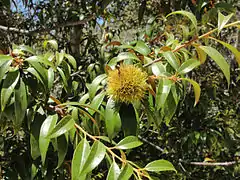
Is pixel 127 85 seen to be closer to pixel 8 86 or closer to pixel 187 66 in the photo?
pixel 187 66

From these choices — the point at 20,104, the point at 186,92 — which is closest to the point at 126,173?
the point at 20,104

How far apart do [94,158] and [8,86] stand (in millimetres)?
241

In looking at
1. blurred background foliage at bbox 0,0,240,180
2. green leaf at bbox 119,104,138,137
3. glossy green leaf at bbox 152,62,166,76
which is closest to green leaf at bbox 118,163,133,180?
green leaf at bbox 119,104,138,137

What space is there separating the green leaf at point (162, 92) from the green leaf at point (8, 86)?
11.9 inches

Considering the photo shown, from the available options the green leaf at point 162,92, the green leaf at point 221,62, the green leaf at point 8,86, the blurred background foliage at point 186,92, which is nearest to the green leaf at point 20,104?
the green leaf at point 8,86

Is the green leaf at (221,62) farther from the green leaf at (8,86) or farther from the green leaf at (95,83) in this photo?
the green leaf at (8,86)

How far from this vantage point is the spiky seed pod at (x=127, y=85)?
0.76m

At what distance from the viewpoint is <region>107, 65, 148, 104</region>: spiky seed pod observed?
76cm

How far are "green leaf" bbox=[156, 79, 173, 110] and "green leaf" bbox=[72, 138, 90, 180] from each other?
0.18 metres

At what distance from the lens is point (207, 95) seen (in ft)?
6.69

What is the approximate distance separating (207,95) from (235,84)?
28 cm

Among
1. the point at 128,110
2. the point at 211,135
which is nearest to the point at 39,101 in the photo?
the point at 128,110

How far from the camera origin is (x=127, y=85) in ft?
2.53

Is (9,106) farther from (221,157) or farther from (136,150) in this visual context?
(221,157)
